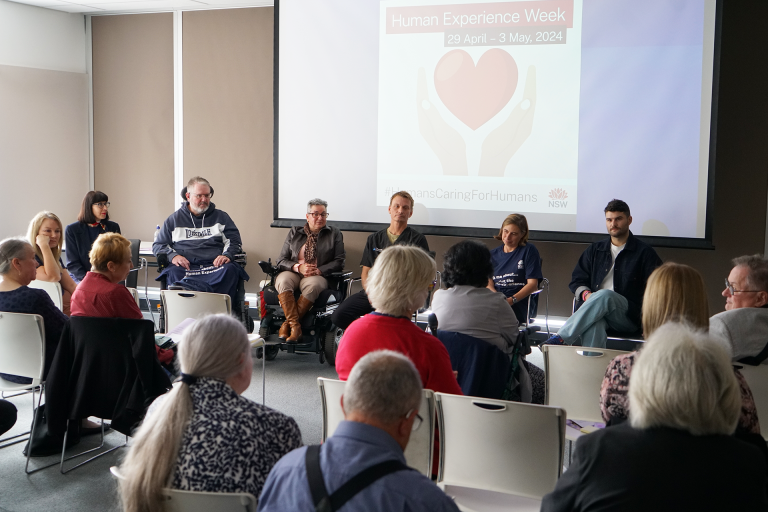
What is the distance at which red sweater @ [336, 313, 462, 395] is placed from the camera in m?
2.30

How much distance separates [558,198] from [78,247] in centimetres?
397

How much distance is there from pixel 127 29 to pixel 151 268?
8.53ft

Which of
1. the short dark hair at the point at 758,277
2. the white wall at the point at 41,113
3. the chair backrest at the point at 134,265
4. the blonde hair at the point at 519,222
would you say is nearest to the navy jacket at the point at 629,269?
the blonde hair at the point at 519,222

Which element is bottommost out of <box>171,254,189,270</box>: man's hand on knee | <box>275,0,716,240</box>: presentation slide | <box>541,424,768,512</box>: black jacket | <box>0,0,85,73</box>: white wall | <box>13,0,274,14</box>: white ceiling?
<box>541,424,768,512</box>: black jacket

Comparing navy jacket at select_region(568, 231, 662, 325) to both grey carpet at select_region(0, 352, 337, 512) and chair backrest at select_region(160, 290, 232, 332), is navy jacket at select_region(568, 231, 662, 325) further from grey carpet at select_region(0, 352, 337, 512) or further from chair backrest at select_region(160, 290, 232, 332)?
chair backrest at select_region(160, 290, 232, 332)

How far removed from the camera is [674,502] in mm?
1347

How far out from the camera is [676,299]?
2225 millimetres

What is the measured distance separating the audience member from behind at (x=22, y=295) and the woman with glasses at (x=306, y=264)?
197 cm

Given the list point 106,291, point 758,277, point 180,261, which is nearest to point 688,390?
point 758,277

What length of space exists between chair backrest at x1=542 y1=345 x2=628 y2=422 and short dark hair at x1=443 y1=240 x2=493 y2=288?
393mm

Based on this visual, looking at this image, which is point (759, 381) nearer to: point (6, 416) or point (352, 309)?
point (352, 309)

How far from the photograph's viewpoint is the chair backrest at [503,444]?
2100 mm

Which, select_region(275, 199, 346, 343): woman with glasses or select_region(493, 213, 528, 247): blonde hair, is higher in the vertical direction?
select_region(493, 213, 528, 247): blonde hair

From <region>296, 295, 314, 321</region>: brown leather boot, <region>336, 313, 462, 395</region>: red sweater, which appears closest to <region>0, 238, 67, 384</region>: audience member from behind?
<region>336, 313, 462, 395</region>: red sweater
